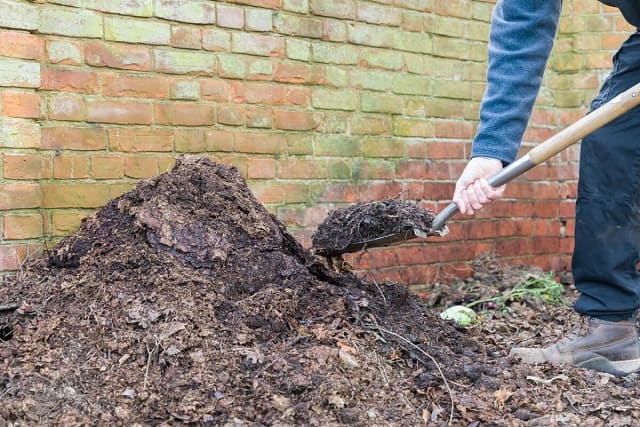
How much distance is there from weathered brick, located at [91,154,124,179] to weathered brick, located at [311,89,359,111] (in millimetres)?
1069

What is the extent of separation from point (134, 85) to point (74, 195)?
52 cm

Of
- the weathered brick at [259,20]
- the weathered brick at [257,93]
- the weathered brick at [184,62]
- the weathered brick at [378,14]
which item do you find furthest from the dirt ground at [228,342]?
the weathered brick at [378,14]

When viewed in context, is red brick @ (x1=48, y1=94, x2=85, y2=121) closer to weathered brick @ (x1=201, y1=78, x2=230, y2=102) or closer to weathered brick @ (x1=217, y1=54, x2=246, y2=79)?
weathered brick @ (x1=201, y1=78, x2=230, y2=102)

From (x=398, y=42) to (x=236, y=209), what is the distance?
177 cm

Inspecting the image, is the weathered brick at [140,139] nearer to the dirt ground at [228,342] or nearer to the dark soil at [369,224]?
the dirt ground at [228,342]

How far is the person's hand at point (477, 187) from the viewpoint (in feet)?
8.27

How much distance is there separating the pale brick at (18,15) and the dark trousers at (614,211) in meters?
2.11

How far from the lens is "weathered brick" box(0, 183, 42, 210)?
9.41ft

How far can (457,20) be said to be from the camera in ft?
14.7

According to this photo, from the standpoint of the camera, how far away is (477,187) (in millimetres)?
2529

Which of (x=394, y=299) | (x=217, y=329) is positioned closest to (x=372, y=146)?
(x=394, y=299)

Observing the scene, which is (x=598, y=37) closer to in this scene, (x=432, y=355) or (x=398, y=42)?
(x=398, y=42)

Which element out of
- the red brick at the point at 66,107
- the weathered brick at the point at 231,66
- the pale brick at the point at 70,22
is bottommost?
the red brick at the point at 66,107

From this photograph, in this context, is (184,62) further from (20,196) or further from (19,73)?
(20,196)
